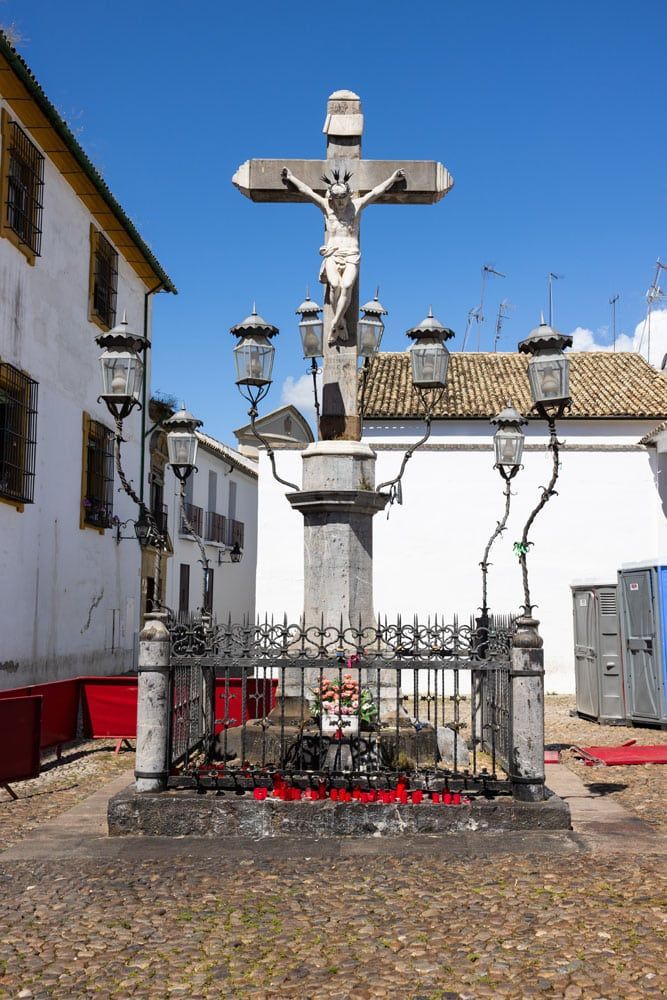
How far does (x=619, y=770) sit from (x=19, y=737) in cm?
581

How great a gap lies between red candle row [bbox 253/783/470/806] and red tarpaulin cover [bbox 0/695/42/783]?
120 inches

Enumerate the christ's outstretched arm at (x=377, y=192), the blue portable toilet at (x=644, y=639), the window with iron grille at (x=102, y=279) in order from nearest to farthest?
the christ's outstretched arm at (x=377, y=192) → the blue portable toilet at (x=644, y=639) → the window with iron grille at (x=102, y=279)

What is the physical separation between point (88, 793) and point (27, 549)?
5.61m

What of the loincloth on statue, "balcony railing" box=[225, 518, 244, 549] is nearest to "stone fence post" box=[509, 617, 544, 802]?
the loincloth on statue

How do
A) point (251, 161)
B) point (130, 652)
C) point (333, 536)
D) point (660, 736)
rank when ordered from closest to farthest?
point (333, 536) < point (251, 161) < point (660, 736) < point (130, 652)

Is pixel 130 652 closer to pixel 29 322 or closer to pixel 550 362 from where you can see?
pixel 29 322

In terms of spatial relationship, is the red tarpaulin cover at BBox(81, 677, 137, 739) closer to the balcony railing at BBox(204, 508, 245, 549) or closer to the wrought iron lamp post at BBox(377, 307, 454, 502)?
the wrought iron lamp post at BBox(377, 307, 454, 502)

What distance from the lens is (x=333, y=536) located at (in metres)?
7.52

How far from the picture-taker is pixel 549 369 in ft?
22.9

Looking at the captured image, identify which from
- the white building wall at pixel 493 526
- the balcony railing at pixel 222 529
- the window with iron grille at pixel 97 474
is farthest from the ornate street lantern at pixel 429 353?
the balcony railing at pixel 222 529

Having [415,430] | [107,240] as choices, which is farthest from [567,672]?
[107,240]

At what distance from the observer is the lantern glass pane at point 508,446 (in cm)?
1280

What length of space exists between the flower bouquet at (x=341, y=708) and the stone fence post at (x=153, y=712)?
3.68 feet

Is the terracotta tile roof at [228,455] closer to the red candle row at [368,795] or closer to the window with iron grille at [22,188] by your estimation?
the window with iron grille at [22,188]
